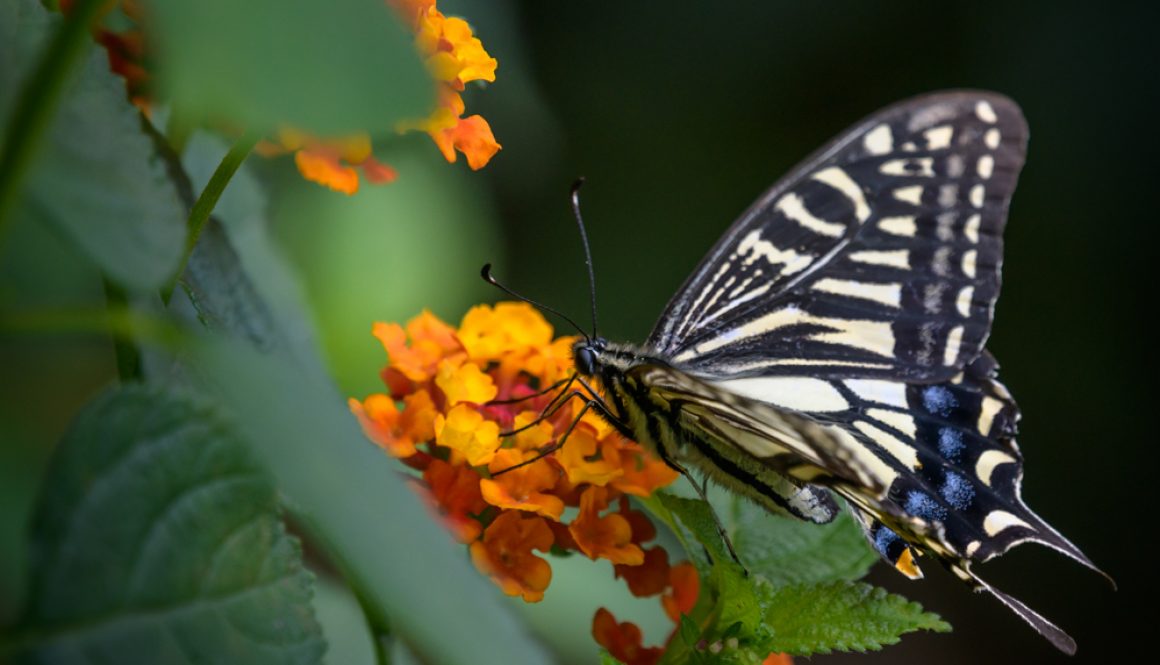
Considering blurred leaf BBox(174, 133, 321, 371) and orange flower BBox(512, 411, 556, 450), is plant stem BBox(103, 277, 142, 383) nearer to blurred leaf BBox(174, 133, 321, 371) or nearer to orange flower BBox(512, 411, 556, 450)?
blurred leaf BBox(174, 133, 321, 371)

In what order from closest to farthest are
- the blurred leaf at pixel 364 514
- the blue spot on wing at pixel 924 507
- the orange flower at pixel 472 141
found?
the blurred leaf at pixel 364 514, the orange flower at pixel 472 141, the blue spot on wing at pixel 924 507

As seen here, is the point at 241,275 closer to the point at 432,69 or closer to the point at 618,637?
the point at 432,69

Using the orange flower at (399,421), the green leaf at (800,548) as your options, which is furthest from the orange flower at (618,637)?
the orange flower at (399,421)

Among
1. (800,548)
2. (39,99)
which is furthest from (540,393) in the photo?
(39,99)

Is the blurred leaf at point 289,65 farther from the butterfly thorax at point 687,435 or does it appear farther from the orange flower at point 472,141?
the butterfly thorax at point 687,435

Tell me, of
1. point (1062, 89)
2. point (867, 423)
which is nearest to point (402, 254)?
point (867, 423)

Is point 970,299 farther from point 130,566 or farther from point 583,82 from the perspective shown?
point 583,82
